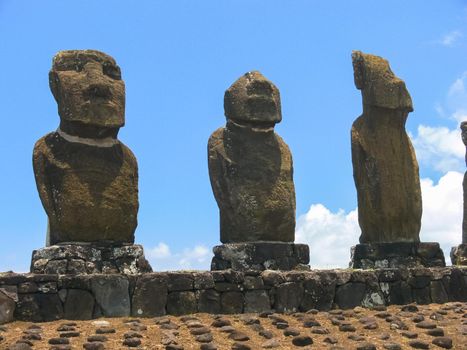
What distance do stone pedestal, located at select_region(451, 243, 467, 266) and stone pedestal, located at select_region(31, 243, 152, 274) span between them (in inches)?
291

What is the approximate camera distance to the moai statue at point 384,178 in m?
12.8

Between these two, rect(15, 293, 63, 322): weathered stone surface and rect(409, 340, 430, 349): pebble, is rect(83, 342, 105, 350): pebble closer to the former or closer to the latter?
→ rect(15, 293, 63, 322): weathered stone surface

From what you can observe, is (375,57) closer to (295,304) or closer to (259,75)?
(259,75)

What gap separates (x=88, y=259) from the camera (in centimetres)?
1007

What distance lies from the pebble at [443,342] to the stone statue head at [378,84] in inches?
204

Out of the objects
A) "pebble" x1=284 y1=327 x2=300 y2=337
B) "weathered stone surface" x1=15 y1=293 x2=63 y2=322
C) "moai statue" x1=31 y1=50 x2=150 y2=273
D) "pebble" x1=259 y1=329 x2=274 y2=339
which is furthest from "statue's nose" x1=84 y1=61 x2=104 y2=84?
"pebble" x1=284 y1=327 x2=300 y2=337

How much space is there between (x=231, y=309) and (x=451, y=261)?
760cm

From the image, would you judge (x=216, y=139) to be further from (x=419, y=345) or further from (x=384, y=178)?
(x=419, y=345)

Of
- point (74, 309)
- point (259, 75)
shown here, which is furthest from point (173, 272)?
point (259, 75)

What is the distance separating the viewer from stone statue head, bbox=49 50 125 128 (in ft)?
33.7

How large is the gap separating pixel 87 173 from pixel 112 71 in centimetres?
149

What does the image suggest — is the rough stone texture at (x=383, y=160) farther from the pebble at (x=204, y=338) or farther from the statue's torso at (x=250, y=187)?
the pebble at (x=204, y=338)

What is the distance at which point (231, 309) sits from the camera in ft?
31.7

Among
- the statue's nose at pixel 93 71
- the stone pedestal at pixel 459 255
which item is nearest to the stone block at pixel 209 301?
the statue's nose at pixel 93 71
